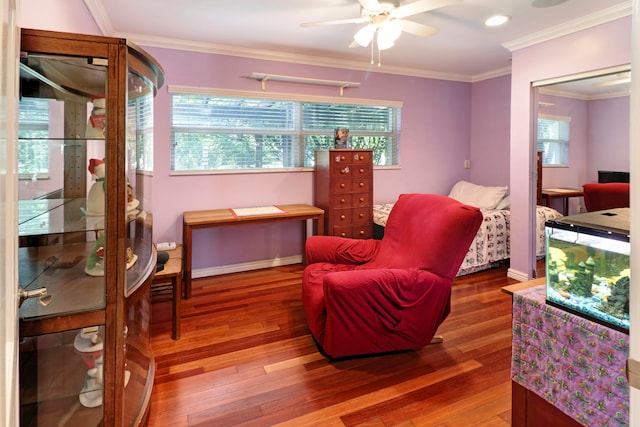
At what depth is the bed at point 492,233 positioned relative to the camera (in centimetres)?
357

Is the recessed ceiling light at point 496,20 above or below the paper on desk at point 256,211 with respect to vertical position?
above

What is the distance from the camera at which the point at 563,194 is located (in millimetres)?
3309

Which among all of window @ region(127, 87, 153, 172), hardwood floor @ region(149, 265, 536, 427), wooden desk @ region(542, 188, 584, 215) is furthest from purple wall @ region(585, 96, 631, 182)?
window @ region(127, 87, 153, 172)

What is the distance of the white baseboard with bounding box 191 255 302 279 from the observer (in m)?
3.79

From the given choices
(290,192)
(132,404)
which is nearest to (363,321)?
(132,404)

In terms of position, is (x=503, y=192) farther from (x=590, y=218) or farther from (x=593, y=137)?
(x=590, y=218)

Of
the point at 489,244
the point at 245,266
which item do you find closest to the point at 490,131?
the point at 489,244

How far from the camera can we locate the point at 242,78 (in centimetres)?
376

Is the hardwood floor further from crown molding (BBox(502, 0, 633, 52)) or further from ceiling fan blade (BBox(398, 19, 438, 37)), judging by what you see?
crown molding (BBox(502, 0, 633, 52))

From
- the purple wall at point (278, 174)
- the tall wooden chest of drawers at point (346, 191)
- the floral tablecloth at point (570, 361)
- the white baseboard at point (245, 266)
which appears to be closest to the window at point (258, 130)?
the purple wall at point (278, 174)

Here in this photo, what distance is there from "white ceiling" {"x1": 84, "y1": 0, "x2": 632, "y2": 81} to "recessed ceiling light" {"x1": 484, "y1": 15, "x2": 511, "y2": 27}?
2.4 inches

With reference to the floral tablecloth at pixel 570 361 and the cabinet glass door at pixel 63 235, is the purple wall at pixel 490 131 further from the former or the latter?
the cabinet glass door at pixel 63 235

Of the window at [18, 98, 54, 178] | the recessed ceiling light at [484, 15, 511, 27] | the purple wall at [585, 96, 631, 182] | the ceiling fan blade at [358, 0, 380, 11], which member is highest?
the recessed ceiling light at [484, 15, 511, 27]

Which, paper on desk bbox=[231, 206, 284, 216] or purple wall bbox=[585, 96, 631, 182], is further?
paper on desk bbox=[231, 206, 284, 216]
